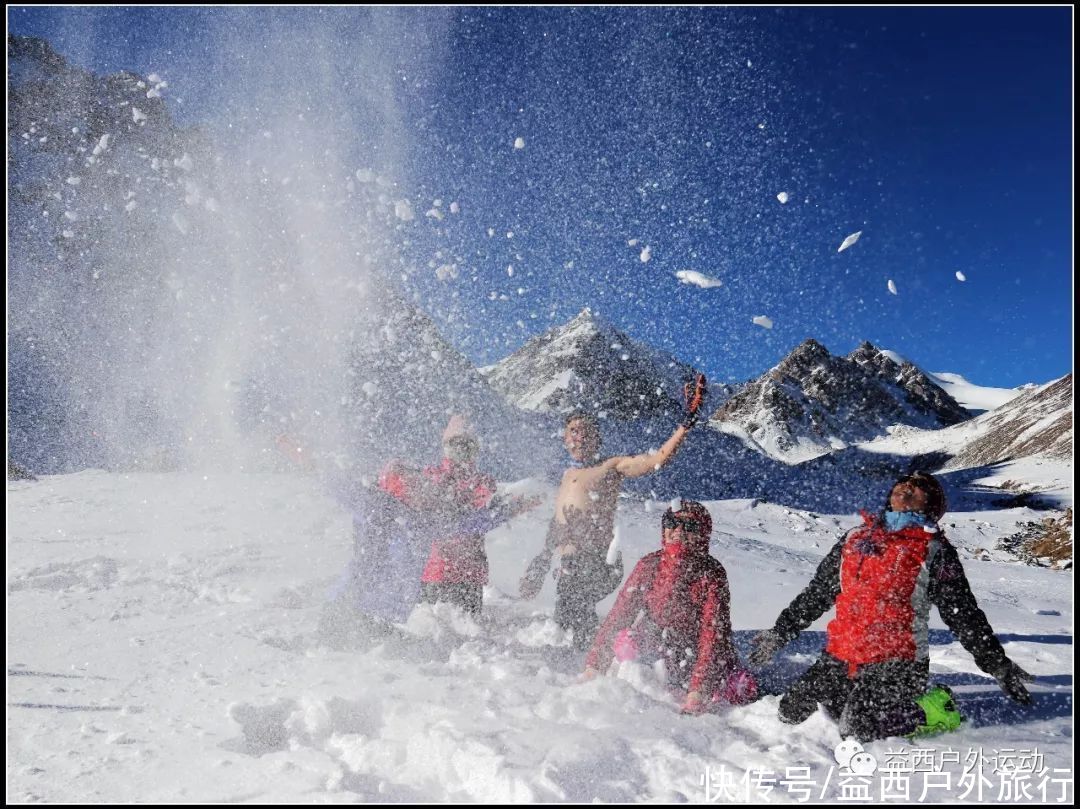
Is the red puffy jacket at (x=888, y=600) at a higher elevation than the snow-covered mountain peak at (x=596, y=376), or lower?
lower

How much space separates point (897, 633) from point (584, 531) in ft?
6.80

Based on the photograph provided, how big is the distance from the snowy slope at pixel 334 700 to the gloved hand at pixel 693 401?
1634 mm

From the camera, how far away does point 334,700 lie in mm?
3092

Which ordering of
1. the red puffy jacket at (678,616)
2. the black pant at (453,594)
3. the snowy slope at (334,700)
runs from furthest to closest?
the black pant at (453,594) < the red puffy jacket at (678,616) < the snowy slope at (334,700)

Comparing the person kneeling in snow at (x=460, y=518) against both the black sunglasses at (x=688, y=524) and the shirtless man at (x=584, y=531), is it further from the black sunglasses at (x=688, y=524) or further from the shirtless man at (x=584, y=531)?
the black sunglasses at (x=688, y=524)

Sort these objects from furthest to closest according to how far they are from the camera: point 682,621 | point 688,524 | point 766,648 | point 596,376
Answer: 1. point 596,376
2. point 688,524
3. point 682,621
4. point 766,648

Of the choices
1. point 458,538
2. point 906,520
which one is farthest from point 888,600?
point 458,538

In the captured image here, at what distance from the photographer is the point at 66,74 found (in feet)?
121

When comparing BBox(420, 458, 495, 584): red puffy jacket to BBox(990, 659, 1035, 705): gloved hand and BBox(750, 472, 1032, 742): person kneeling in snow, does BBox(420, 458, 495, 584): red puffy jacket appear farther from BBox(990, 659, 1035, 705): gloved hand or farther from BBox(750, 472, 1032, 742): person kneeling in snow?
BBox(990, 659, 1035, 705): gloved hand

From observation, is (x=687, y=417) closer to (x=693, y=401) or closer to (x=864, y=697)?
(x=693, y=401)

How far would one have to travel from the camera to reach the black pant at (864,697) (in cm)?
297

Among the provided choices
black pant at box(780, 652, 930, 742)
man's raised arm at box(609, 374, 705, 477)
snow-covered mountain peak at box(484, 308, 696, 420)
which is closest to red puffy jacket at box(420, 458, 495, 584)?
man's raised arm at box(609, 374, 705, 477)

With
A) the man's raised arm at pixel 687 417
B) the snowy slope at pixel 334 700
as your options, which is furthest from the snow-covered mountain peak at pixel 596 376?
the man's raised arm at pixel 687 417

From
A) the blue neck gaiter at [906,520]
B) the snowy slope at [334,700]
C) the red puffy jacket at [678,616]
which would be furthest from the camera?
the red puffy jacket at [678,616]
